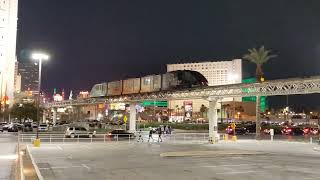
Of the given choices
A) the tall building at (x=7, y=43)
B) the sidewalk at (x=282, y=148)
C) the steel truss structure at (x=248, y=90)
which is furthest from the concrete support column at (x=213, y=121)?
the tall building at (x=7, y=43)

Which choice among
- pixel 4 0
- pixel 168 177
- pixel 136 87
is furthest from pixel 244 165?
pixel 4 0

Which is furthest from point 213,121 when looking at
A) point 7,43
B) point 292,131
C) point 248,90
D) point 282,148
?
point 7,43

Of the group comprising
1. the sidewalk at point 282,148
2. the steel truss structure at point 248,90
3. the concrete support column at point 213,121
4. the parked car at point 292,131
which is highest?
the steel truss structure at point 248,90

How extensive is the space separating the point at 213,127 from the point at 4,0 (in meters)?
150

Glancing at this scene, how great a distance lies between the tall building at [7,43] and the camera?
554 ft

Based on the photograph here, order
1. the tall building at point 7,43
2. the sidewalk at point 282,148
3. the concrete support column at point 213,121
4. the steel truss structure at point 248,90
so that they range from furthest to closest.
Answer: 1. the tall building at point 7,43
2. the concrete support column at point 213,121
3. the steel truss structure at point 248,90
4. the sidewalk at point 282,148

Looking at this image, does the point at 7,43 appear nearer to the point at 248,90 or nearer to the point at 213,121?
the point at 213,121

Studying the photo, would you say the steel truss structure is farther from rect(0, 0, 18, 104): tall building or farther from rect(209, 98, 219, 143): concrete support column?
rect(0, 0, 18, 104): tall building

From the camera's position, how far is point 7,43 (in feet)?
565

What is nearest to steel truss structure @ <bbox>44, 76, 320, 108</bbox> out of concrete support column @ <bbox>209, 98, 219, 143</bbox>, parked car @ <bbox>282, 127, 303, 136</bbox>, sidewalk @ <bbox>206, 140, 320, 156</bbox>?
concrete support column @ <bbox>209, 98, 219, 143</bbox>

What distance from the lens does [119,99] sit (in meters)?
66.5

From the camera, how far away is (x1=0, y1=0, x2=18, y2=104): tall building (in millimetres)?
168812

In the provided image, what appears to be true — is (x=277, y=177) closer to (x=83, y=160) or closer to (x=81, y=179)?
(x=81, y=179)

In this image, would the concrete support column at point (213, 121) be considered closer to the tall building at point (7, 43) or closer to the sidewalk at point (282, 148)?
the sidewalk at point (282, 148)
